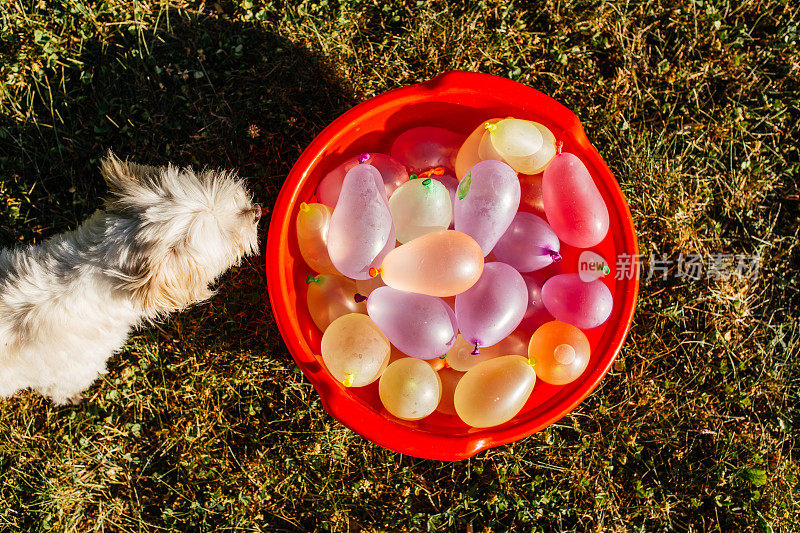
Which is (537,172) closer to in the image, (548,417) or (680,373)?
(548,417)

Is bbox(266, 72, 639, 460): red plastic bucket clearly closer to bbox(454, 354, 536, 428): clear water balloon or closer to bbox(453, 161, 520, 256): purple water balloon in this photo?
bbox(454, 354, 536, 428): clear water balloon

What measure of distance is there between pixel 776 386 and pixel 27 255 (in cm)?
353

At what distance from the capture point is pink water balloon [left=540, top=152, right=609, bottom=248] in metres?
2.11

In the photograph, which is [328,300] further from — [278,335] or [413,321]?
[278,335]

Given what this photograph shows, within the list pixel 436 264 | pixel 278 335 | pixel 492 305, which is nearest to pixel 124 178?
pixel 278 335

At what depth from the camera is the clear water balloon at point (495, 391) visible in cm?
203

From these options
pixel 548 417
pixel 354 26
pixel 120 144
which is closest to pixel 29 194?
pixel 120 144

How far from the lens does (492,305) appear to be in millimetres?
2021

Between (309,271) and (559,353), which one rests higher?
(309,271)

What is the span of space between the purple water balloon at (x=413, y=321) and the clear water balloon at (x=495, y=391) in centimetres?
18

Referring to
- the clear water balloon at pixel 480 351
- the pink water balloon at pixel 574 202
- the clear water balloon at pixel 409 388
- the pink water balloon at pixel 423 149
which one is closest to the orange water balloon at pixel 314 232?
the pink water balloon at pixel 423 149

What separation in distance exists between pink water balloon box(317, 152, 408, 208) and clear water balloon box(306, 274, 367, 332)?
0.34m

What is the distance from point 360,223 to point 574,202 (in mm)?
830

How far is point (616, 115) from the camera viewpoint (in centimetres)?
285
